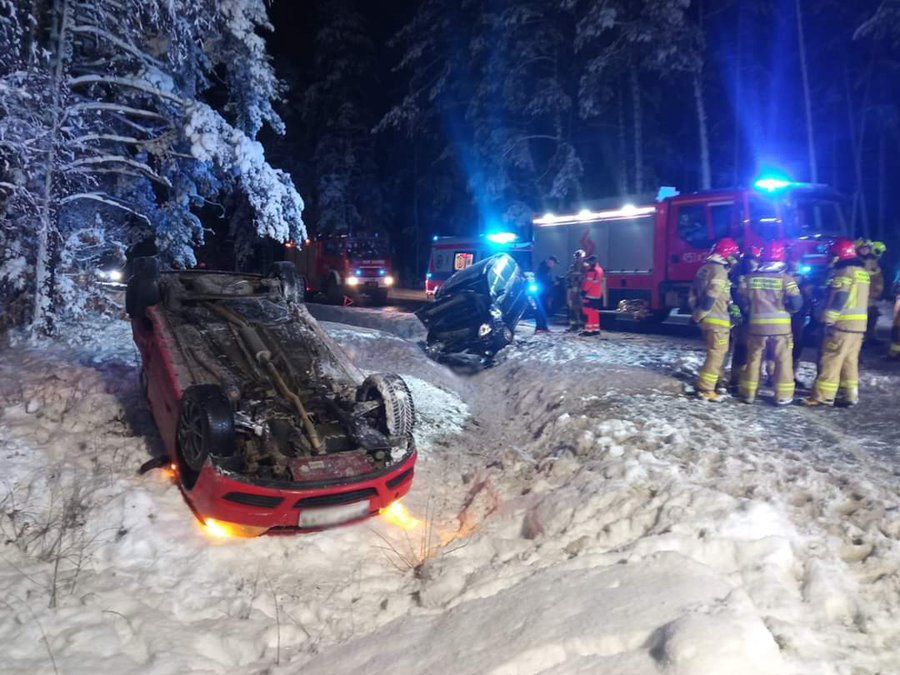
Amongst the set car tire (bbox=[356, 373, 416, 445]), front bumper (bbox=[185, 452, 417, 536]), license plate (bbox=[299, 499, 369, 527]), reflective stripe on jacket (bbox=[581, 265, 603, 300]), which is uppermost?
reflective stripe on jacket (bbox=[581, 265, 603, 300])

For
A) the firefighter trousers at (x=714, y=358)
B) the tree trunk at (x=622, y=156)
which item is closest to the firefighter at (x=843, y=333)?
the firefighter trousers at (x=714, y=358)

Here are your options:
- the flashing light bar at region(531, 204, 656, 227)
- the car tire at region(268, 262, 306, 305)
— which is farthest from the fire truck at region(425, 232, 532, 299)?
the car tire at region(268, 262, 306, 305)

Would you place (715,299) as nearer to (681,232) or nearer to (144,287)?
(144,287)

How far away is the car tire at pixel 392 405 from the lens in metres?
4.57

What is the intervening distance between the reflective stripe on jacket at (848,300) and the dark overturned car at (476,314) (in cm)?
489

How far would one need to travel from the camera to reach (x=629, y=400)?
6.82m

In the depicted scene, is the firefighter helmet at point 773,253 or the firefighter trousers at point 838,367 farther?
the firefighter helmet at point 773,253

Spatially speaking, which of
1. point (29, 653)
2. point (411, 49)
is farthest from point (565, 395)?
point (411, 49)

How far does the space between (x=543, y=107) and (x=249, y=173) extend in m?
15.2

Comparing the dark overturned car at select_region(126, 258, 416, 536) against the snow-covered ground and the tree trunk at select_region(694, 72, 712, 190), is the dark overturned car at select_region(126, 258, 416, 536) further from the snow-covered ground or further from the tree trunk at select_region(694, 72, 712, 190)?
the tree trunk at select_region(694, 72, 712, 190)

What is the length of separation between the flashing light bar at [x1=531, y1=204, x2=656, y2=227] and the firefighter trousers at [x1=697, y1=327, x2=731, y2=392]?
740cm

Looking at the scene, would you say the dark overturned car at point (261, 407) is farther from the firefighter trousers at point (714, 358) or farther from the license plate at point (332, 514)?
the firefighter trousers at point (714, 358)

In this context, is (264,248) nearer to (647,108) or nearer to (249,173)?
(647,108)

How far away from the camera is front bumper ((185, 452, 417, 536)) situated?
3.75 metres
